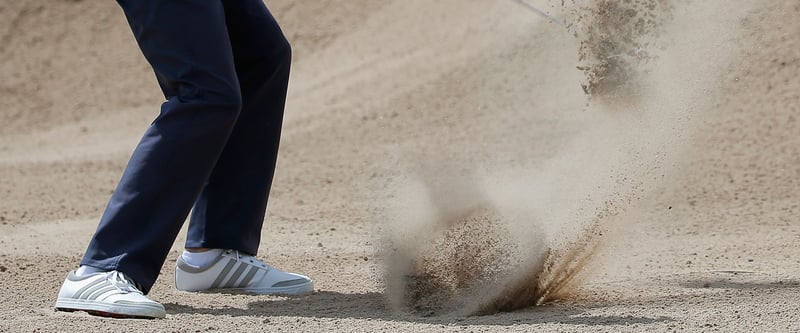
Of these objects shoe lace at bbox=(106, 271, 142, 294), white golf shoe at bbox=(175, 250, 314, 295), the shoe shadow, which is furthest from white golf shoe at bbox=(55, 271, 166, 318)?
white golf shoe at bbox=(175, 250, 314, 295)

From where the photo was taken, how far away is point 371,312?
408 cm

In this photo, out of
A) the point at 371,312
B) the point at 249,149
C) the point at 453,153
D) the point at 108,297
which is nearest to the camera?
the point at 108,297

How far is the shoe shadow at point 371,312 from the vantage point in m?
3.77

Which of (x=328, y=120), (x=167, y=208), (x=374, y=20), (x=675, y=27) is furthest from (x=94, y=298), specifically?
A: (x=374, y=20)

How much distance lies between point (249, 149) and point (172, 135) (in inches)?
25.4

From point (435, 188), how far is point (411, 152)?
4165mm

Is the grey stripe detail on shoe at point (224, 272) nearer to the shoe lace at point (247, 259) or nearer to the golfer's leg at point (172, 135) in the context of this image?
the shoe lace at point (247, 259)

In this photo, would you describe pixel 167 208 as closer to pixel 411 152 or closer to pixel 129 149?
pixel 411 152

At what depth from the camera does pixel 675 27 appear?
475 cm

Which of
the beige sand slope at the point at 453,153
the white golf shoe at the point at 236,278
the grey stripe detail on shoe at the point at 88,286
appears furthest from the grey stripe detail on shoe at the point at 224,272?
the grey stripe detail on shoe at the point at 88,286

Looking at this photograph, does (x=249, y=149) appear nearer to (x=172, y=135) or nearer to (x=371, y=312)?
(x=172, y=135)

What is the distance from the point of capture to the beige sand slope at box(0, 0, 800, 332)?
13.8 feet

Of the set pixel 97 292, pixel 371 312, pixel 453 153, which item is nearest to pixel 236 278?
pixel 371 312

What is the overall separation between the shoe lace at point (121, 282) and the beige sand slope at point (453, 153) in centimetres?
16
